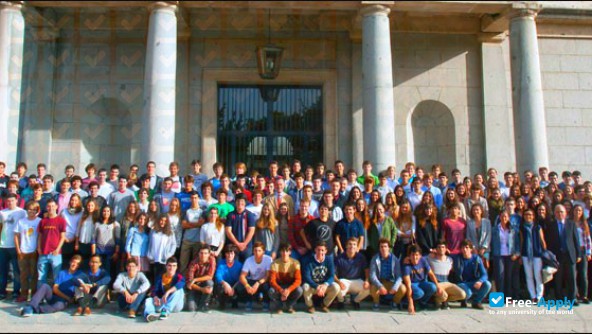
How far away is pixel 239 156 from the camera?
1412 cm

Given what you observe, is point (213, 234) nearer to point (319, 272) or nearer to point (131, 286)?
point (131, 286)

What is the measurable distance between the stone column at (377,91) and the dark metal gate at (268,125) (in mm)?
3172

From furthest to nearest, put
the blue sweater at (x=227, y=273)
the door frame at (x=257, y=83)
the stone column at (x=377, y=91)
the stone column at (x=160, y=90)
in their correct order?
the door frame at (x=257, y=83) → the stone column at (x=377, y=91) → the stone column at (x=160, y=90) → the blue sweater at (x=227, y=273)

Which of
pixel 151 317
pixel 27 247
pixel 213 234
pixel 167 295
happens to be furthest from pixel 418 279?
pixel 27 247

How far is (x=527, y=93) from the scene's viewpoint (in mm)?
11789

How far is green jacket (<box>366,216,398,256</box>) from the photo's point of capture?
8.15 m

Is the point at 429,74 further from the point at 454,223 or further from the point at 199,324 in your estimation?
the point at 199,324

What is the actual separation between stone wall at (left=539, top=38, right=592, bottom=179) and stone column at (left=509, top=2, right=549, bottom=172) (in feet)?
8.24

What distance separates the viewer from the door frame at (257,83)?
13875 mm

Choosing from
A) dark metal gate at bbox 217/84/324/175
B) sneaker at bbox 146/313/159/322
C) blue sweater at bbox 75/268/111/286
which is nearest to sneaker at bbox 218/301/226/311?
sneaker at bbox 146/313/159/322

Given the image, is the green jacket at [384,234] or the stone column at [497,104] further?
the stone column at [497,104]

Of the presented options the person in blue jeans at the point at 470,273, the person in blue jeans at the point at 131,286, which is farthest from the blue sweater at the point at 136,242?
the person in blue jeans at the point at 470,273

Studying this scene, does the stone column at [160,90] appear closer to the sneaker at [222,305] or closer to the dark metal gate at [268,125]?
the dark metal gate at [268,125]

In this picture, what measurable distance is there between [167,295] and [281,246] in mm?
1749
